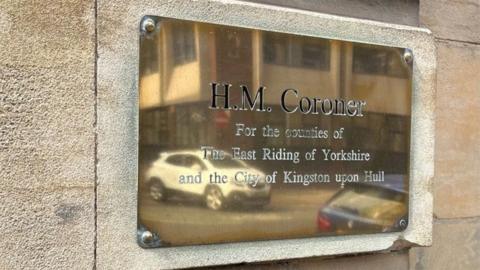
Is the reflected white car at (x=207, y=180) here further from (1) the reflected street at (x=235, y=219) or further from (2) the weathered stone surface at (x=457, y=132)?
(2) the weathered stone surface at (x=457, y=132)

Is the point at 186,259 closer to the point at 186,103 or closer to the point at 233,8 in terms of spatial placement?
the point at 186,103

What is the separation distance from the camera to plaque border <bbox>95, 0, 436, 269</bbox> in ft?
8.98

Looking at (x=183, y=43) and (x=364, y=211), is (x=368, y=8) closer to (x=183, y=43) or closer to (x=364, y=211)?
(x=364, y=211)

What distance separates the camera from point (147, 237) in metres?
2.76

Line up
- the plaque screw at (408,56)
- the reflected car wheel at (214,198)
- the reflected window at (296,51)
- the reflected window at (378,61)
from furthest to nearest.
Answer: the plaque screw at (408,56) → the reflected window at (378,61) → the reflected window at (296,51) → the reflected car wheel at (214,198)

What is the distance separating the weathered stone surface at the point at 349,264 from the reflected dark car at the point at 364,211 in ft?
0.77

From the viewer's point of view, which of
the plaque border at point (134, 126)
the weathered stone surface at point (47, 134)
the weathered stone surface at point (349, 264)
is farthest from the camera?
the weathered stone surface at point (349, 264)

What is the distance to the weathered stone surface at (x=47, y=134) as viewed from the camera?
2.57 metres

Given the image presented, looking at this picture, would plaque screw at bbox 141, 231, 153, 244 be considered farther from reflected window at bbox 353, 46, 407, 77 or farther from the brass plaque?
reflected window at bbox 353, 46, 407, 77

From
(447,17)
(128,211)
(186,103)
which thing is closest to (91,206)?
(128,211)

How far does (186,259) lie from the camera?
287 cm

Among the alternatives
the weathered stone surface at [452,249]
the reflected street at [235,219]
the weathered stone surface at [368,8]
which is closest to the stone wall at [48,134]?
the reflected street at [235,219]

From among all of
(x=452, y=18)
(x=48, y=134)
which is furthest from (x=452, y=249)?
(x=48, y=134)

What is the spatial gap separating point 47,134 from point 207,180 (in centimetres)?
84
